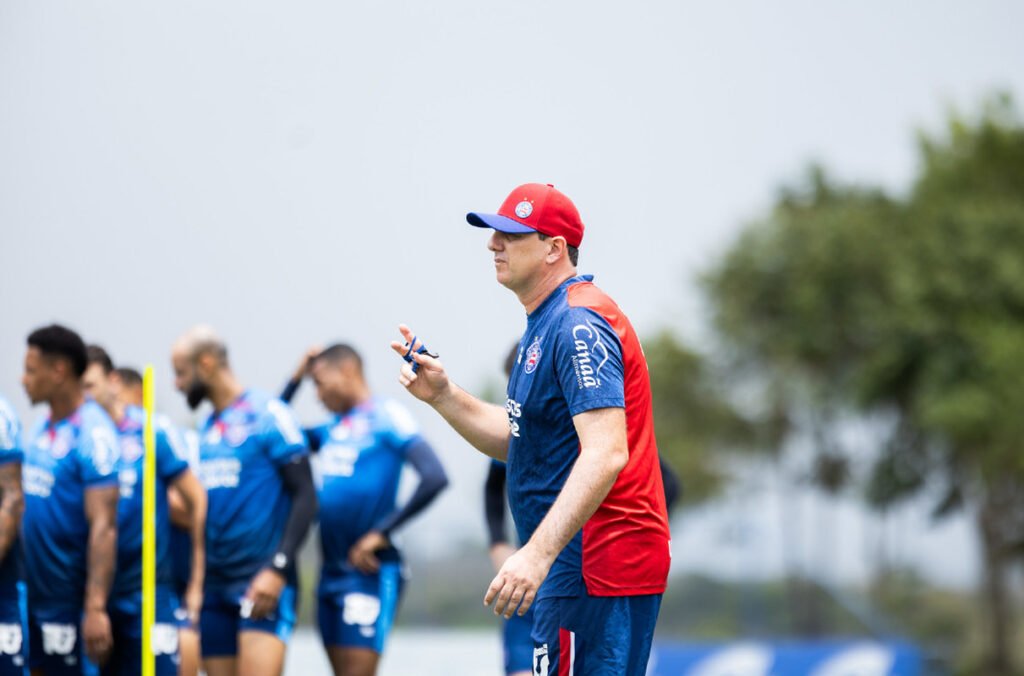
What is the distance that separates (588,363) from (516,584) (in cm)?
75

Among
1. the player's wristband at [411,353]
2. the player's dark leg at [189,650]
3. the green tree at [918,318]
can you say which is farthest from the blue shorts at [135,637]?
the green tree at [918,318]

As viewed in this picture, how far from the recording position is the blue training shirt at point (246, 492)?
8062 millimetres

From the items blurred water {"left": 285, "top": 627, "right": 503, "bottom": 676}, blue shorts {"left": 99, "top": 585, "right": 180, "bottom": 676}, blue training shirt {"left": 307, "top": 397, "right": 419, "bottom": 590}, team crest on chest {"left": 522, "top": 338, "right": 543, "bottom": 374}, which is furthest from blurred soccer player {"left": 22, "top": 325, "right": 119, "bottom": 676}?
blurred water {"left": 285, "top": 627, "right": 503, "bottom": 676}

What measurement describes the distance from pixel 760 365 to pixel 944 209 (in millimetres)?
6164

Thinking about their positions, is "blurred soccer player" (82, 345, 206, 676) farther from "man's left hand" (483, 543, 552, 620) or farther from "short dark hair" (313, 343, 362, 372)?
"man's left hand" (483, 543, 552, 620)

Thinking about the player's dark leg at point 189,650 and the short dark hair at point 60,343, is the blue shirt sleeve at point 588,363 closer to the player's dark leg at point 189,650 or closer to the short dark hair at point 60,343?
the short dark hair at point 60,343

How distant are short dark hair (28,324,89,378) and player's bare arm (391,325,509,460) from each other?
9.61ft

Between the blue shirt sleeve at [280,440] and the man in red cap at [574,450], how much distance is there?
11.1 ft

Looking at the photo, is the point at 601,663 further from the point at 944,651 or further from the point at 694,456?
the point at 694,456

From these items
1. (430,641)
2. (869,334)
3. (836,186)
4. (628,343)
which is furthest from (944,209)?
(628,343)

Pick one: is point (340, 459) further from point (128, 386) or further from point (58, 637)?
point (58, 637)

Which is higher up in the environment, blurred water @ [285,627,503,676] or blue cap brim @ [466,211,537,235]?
blue cap brim @ [466,211,537,235]

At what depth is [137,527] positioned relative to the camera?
8023 mm

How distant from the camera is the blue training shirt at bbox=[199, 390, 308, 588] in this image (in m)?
8.06
